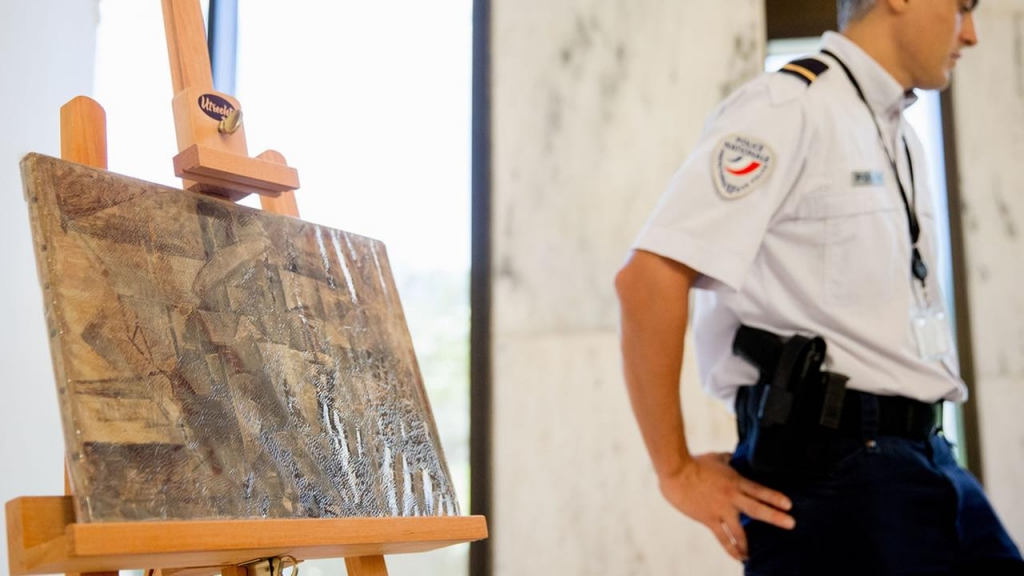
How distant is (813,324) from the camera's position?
1.23 m

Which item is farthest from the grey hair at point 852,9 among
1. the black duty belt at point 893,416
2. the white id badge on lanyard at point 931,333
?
the black duty belt at point 893,416

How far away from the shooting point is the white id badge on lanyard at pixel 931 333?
123cm

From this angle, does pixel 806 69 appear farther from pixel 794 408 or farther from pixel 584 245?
pixel 584 245

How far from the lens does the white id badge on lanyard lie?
1.23m

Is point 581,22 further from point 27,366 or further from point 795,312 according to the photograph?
Result: point 27,366

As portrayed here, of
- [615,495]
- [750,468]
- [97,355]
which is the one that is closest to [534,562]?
[615,495]

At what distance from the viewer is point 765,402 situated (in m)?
1.20

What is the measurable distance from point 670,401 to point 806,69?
0.50 metres

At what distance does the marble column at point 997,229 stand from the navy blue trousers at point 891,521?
0.97m

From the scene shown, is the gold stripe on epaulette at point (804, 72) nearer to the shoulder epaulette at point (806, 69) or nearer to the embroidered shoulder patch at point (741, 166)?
the shoulder epaulette at point (806, 69)

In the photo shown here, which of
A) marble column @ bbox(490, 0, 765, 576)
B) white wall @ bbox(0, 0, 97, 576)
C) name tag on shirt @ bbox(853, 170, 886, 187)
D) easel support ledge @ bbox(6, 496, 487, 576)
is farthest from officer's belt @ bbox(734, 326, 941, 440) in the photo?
white wall @ bbox(0, 0, 97, 576)

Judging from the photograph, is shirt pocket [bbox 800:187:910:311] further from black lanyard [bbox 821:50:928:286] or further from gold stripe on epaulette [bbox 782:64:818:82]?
gold stripe on epaulette [bbox 782:64:818:82]

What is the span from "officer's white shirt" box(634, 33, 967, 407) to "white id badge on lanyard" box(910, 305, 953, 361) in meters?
0.01

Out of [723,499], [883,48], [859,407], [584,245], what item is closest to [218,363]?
[723,499]
